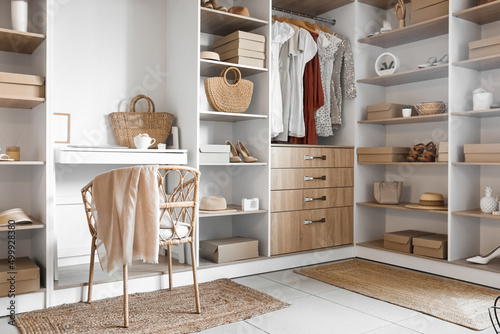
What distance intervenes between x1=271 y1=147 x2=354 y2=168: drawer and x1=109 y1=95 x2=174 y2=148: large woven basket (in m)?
0.83

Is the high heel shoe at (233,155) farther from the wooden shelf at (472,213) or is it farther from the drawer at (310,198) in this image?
the wooden shelf at (472,213)

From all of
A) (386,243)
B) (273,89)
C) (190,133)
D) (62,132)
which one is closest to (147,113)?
(190,133)

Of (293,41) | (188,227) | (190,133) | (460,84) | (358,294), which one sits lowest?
(358,294)

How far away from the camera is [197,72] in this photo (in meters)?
3.18

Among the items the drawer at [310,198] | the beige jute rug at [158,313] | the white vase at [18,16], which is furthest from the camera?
the drawer at [310,198]

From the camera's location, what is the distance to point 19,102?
2.67m

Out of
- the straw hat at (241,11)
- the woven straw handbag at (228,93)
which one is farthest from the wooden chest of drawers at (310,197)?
the straw hat at (241,11)

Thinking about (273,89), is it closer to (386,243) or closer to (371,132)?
(371,132)

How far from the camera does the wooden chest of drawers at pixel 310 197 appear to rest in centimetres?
353

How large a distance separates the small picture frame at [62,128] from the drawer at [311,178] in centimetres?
150

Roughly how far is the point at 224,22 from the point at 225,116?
28.5 inches

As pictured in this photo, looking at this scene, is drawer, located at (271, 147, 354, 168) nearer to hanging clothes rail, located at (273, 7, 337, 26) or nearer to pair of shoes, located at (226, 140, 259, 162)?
pair of shoes, located at (226, 140, 259, 162)

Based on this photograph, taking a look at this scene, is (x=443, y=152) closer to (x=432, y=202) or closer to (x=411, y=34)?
(x=432, y=202)

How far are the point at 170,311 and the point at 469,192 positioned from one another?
2.35 metres
